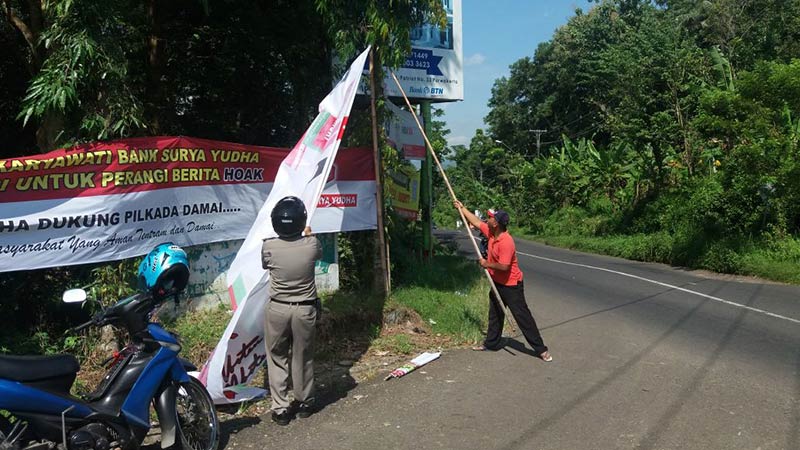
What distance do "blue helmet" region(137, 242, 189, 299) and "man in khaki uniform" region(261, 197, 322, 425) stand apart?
0.88m

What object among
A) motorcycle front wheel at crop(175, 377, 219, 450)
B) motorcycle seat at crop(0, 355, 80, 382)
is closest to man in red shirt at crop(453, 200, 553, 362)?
motorcycle front wheel at crop(175, 377, 219, 450)

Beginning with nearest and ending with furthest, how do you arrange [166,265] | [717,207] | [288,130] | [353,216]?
[166,265] → [353,216] → [288,130] → [717,207]

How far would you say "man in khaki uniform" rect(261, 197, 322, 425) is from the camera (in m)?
5.15

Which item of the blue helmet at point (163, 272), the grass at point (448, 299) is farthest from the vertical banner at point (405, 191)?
the blue helmet at point (163, 272)

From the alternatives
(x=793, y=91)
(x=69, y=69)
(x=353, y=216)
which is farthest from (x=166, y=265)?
(x=793, y=91)

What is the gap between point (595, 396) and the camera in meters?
5.72

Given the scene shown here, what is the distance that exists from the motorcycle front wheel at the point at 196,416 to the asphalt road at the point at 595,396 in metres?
0.27

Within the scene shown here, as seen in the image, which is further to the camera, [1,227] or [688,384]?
[688,384]

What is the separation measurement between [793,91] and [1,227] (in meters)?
15.4

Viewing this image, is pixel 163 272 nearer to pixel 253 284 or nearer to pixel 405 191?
pixel 253 284

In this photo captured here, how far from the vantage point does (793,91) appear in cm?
1416

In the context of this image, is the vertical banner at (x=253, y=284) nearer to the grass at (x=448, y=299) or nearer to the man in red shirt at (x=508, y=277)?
the man in red shirt at (x=508, y=277)

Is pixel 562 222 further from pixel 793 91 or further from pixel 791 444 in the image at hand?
pixel 791 444

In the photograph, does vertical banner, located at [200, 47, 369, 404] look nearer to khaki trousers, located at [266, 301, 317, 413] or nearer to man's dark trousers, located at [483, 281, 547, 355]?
khaki trousers, located at [266, 301, 317, 413]
